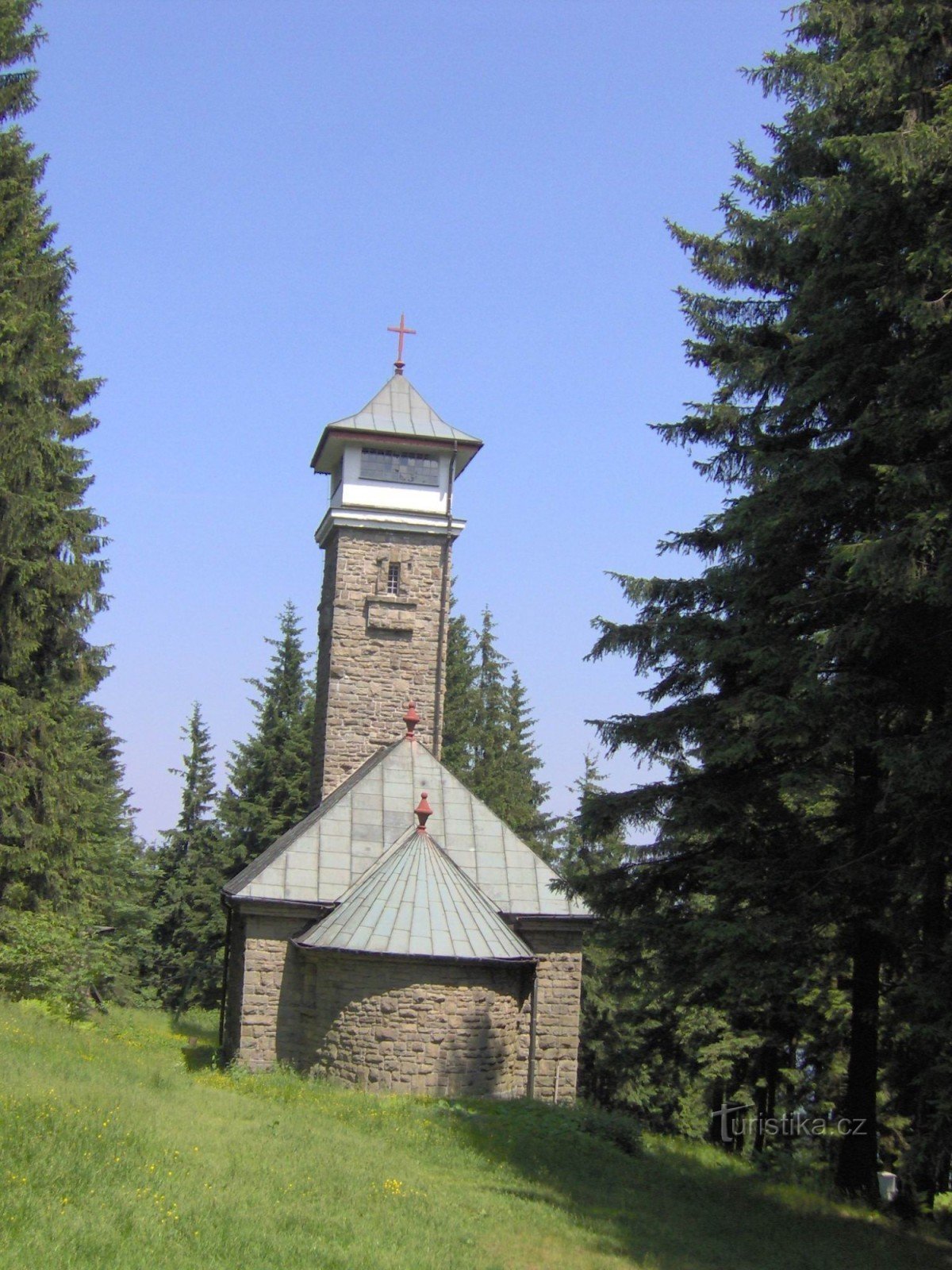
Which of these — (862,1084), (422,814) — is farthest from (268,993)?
(862,1084)

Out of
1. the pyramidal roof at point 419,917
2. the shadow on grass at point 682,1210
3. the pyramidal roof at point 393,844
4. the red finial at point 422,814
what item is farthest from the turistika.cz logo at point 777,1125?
the red finial at point 422,814

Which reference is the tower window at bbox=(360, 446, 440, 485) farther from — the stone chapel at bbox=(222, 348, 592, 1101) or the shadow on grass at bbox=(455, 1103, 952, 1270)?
the shadow on grass at bbox=(455, 1103, 952, 1270)

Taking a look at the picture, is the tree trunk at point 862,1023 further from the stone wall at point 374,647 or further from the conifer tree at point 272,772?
the conifer tree at point 272,772

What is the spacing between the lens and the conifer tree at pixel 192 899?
115 feet

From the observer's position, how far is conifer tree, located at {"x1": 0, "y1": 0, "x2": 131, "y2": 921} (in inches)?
640

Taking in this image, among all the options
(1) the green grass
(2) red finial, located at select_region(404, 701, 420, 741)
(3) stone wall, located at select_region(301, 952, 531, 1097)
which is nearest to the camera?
(1) the green grass

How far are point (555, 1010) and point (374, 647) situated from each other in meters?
7.22

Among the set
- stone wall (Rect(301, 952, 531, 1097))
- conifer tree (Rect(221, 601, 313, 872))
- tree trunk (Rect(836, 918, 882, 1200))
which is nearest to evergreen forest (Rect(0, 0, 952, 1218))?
tree trunk (Rect(836, 918, 882, 1200))

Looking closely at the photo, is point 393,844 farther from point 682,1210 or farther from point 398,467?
point 682,1210

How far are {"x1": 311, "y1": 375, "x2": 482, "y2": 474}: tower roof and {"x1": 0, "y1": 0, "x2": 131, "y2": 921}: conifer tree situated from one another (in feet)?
15.2

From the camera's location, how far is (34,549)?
58.2 ft

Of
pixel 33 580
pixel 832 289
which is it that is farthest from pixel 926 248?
pixel 33 580

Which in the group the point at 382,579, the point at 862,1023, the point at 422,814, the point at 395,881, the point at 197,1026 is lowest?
the point at 197,1026

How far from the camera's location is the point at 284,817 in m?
35.7
